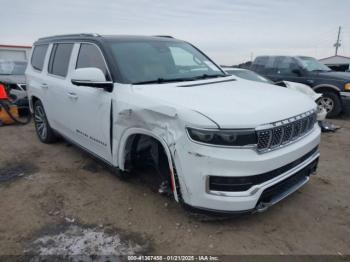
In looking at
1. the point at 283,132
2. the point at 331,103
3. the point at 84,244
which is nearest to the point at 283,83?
the point at 331,103

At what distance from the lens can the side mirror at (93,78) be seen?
3326 mm

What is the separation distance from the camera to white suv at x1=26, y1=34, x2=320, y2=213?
2555 mm

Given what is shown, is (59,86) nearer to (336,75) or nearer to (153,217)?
(153,217)

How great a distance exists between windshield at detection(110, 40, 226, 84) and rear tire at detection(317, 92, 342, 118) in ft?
18.9

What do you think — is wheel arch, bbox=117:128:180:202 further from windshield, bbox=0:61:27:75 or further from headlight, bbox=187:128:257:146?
windshield, bbox=0:61:27:75

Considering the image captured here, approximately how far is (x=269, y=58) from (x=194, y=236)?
8.59 m

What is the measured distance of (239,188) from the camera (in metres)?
2.63

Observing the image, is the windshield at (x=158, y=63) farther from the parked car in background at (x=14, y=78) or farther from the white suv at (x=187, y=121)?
the parked car in background at (x=14, y=78)

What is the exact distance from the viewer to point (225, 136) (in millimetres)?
2512

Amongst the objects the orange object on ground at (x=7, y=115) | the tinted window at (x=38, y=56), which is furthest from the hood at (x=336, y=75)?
the orange object on ground at (x=7, y=115)

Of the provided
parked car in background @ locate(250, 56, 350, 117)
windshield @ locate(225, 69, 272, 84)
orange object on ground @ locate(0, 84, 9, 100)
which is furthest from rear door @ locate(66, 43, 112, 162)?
parked car in background @ locate(250, 56, 350, 117)

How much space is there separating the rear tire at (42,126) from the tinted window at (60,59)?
37.7 inches

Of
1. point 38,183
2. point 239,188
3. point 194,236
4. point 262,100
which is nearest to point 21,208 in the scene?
point 38,183

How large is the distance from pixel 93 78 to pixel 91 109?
55cm
